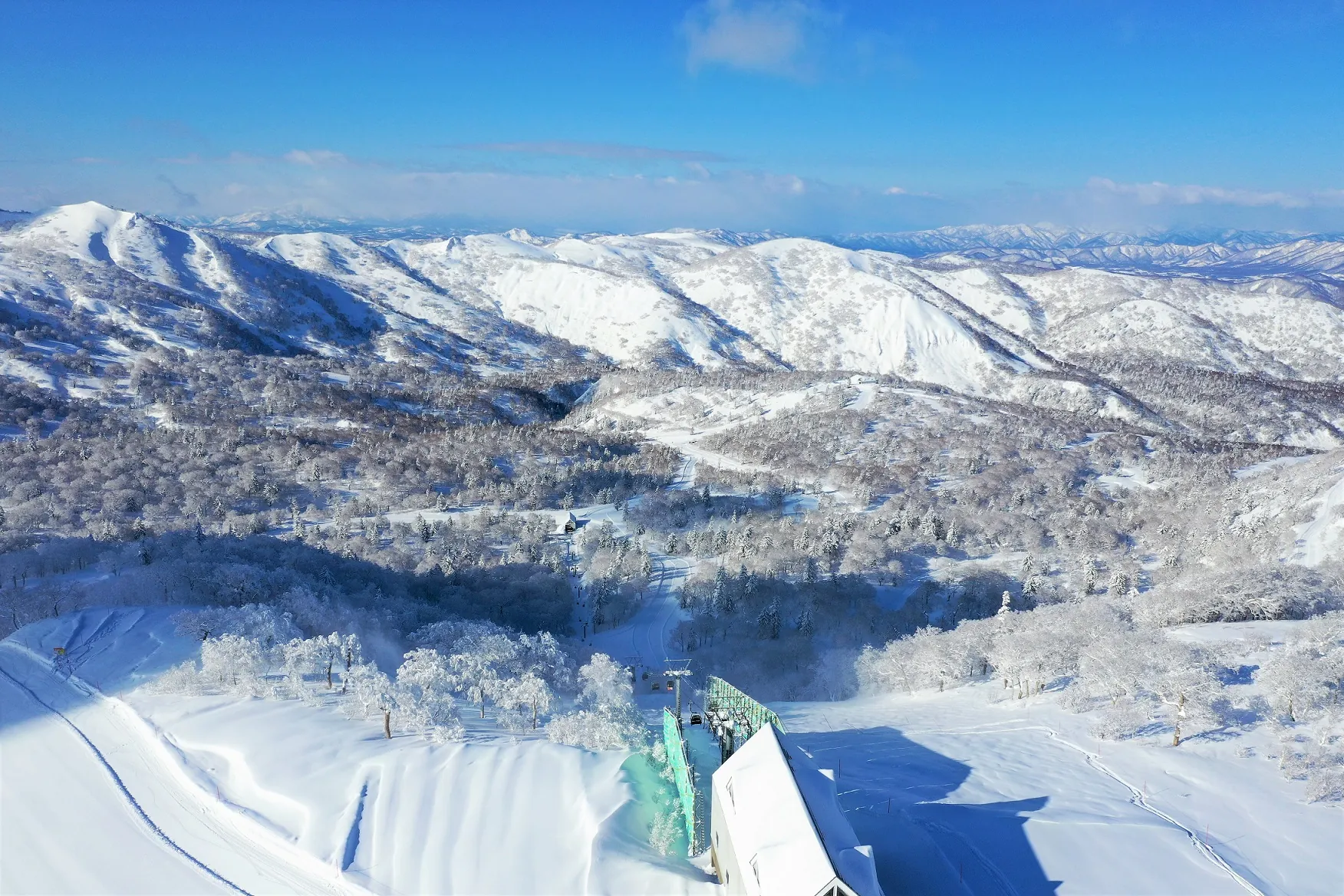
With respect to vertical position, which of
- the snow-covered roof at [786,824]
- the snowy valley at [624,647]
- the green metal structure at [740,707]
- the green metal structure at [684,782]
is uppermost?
the snow-covered roof at [786,824]

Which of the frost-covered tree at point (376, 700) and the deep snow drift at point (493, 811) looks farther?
the frost-covered tree at point (376, 700)

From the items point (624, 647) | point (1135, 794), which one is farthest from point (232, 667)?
point (1135, 794)

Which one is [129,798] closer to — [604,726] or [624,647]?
[604,726]

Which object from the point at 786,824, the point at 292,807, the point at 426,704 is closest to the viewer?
the point at 786,824

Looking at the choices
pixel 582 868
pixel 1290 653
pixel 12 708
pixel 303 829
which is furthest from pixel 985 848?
pixel 12 708

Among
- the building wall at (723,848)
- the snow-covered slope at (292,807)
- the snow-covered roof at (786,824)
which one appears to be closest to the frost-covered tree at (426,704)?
the snow-covered slope at (292,807)

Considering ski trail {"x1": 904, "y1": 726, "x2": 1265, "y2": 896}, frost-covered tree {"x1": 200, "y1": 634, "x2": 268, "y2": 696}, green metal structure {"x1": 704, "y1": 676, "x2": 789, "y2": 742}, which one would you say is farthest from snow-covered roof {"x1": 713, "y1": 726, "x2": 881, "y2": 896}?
frost-covered tree {"x1": 200, "y1": 634, "x2": 268, "y2": 696}

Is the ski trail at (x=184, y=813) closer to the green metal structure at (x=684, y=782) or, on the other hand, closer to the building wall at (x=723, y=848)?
the green metal structure at (x=684, y=782)
